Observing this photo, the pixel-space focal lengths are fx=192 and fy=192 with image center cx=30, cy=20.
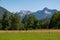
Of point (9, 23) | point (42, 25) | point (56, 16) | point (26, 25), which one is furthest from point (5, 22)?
point (56, 16)

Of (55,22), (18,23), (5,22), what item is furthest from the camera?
(55,22)

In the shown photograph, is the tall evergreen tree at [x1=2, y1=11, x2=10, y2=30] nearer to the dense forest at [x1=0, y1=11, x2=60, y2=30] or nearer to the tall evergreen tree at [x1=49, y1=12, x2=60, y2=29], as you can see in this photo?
the dense forest at [x1=0, y1=11, x2=60, y2=30]

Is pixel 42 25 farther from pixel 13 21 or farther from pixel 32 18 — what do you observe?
pixel 13 21

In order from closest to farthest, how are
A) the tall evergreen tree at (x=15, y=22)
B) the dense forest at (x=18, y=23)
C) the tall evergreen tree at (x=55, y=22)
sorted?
the tall evergreen tree at (x=15, y=22) → the dense forest at (x=18, y=23) → the tall evergreen tree at (x=55, y=22)

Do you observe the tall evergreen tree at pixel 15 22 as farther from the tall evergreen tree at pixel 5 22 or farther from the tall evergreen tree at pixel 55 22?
the tall evergreen tree at pixel 55 22

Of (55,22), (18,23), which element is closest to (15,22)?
(18,23)

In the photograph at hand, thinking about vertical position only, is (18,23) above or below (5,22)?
below

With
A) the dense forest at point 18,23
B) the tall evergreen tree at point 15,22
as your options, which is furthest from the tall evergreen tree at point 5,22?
the tall evergreen tree at point 15,22

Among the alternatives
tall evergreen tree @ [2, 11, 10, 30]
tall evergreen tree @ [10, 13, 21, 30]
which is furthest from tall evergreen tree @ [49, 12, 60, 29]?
tall evergreen tree @ [2, 11, 10, 30]

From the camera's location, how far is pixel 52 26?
92.6m

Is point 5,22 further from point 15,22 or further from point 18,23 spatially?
point 18,23

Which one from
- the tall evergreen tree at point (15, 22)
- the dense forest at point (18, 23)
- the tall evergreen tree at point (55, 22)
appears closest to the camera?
the tall evergreen tree at point (15, 22)

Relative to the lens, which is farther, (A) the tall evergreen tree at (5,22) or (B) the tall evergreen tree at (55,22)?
(B) the tall evergreen tree at (55,22)

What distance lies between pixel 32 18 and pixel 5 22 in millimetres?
16909
